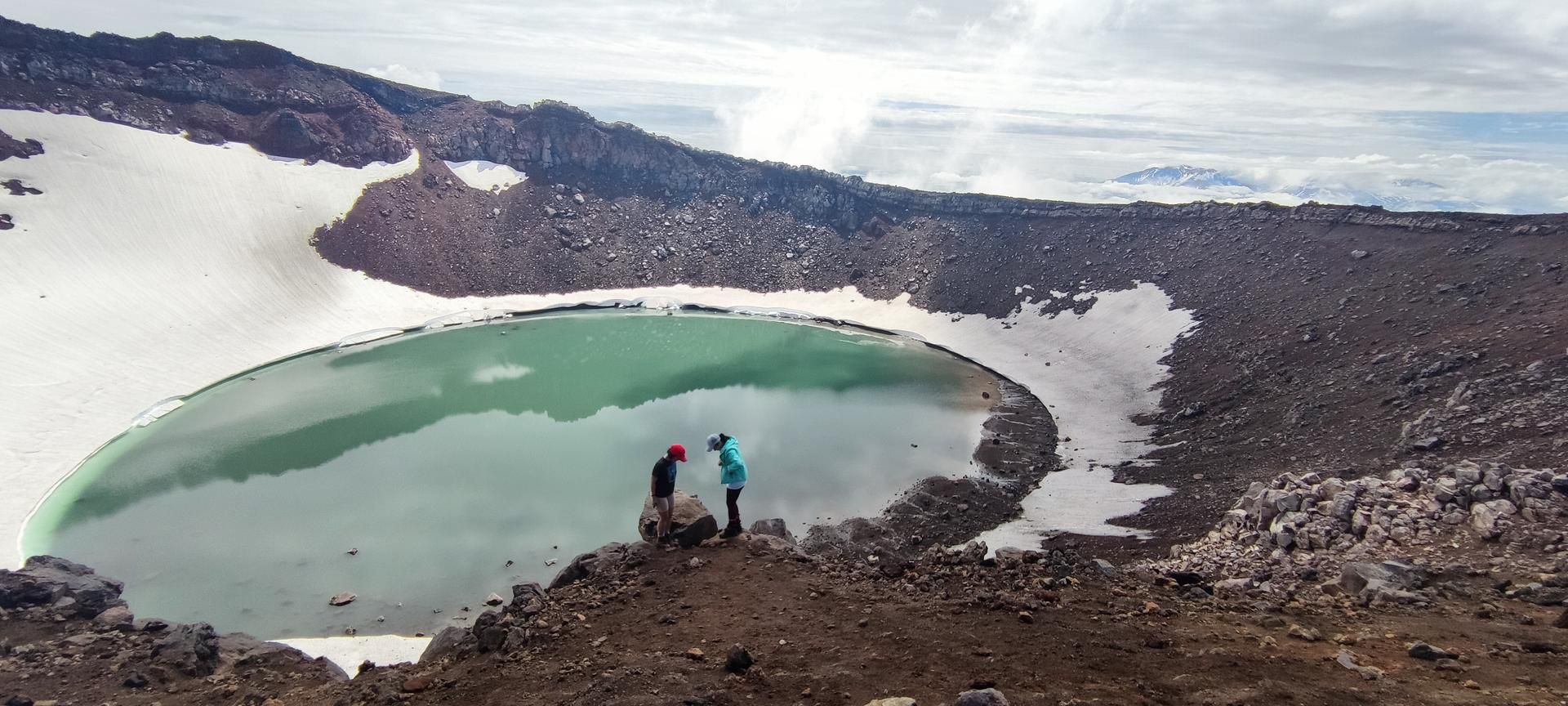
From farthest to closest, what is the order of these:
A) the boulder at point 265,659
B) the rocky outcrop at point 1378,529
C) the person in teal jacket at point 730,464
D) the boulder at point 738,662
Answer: the boulder at point 265,659
the person in teal jacket at point 730,464
the rocky outcrop at point 1378,529
the boulder at point 738,662

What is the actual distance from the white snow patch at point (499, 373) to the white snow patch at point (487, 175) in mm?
28962

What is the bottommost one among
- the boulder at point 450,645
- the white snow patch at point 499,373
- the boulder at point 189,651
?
the boulder at point 189,651

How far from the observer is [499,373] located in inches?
1647

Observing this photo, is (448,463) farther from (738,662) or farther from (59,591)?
(738,662)

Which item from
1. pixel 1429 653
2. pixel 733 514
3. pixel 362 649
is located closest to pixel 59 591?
pixel 362 649

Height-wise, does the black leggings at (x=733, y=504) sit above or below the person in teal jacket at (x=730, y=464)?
below

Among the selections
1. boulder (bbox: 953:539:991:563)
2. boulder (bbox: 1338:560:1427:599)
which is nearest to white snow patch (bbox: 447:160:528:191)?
boulder (bbox: 953:539:991:563)

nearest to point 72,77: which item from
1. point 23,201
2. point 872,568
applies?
point 23,201

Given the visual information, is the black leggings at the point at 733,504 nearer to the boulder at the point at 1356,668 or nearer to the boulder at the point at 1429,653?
the boulder at the point at 1356,668

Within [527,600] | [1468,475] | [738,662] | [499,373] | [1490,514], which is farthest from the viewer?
[499,373]

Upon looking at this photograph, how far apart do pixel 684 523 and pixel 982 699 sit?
6297 mm

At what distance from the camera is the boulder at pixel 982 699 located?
6973 millimetres

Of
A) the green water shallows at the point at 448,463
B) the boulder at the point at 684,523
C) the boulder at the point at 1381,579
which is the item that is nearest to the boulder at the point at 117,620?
the green water shallows at the point at 448,463

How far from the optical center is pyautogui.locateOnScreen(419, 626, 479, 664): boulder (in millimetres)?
10266
